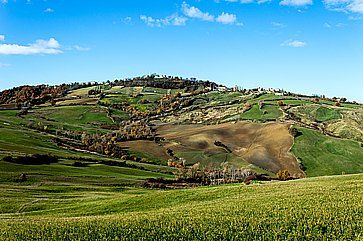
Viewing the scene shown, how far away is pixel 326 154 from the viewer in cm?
14275

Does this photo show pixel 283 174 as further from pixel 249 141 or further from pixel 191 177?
pixel 249 141

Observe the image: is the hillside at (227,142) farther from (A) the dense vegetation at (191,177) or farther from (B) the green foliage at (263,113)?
(A) the dense vegetation at (191,177)

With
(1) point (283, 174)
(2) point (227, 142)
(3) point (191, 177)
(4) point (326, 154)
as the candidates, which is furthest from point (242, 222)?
(2) point (227, 142)

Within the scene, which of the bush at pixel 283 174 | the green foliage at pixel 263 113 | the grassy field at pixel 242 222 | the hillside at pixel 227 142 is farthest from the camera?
the green foliage at pixel 263 113

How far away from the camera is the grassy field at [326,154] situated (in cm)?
13362

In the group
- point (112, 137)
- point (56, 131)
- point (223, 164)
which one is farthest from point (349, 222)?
point (56, 131)

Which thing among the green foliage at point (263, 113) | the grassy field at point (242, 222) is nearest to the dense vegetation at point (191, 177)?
the grassy field at point (242, 222)

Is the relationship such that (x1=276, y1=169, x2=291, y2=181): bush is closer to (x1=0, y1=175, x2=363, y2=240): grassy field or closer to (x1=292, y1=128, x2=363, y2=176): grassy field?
(x1=292, y1=128, x2=363, y2=176): grassy field

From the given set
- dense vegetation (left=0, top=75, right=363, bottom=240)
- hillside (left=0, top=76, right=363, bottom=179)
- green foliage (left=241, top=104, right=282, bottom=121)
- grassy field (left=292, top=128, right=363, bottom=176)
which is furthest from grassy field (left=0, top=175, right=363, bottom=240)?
green foliage (left=241, top=104, right=282, bottom=121)

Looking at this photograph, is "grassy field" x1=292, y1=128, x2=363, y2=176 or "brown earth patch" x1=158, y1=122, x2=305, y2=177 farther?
"brown earth patch" x1=158, y1=122, x2=305, y2=177

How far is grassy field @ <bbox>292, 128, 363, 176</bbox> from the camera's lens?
134 m

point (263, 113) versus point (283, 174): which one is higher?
point (263, 113)

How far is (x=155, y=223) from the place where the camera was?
102 ft

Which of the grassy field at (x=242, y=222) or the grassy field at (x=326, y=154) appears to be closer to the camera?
the grassy field at (x=242, y=222)
